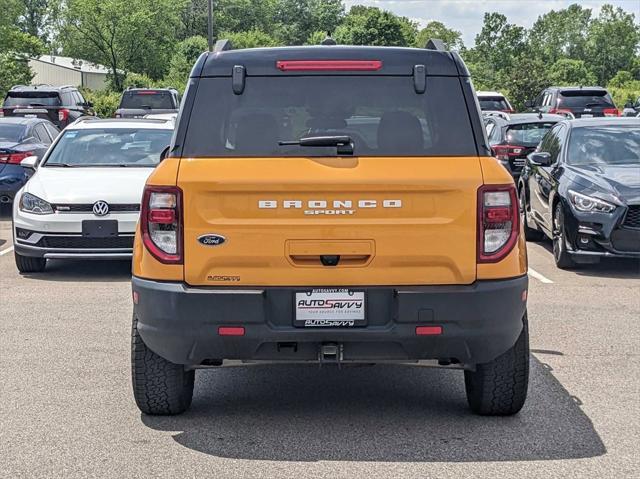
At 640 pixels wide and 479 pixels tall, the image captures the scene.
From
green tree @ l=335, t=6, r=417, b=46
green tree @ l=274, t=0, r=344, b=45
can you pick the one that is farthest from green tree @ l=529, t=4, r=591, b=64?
green tree @ l=335, t=6, r=417, b=46

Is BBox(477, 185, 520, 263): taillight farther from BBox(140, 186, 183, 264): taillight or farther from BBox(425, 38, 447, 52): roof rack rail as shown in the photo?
BBox(140, 186, 183, 264): taillight

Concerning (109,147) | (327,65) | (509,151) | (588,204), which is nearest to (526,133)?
(509,151)

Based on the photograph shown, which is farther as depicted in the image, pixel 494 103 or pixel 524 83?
pixel 524 83

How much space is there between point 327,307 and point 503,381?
3.70 feet

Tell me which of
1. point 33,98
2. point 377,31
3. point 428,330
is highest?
point 428,330

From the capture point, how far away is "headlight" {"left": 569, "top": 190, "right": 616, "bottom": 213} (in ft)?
35.4

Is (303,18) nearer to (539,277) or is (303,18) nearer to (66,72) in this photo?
(66,72)

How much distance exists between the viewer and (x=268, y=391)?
6.46 metres

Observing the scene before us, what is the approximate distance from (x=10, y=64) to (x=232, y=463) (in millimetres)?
56773

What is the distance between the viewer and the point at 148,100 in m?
30.8

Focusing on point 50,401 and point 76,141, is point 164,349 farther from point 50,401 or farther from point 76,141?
point 76,141

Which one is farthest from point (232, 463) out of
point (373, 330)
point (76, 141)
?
point (76, 141)

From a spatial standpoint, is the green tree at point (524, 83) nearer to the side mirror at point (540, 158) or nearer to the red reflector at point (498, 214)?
the side mirror at point (540, 158)

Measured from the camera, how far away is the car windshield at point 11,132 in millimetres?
16495
